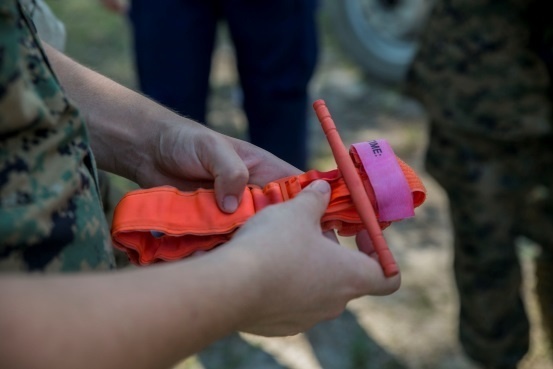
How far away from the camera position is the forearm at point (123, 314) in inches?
25.6

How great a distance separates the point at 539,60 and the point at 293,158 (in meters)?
0.87

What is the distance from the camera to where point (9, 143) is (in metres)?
0.81

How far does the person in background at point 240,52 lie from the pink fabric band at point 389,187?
123cm

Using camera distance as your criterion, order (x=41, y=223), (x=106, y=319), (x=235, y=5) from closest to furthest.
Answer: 1. (x=106, y=319)
2. (x=41, y=223)
3. (x=235, y=5)

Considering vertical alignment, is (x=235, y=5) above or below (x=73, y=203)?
below

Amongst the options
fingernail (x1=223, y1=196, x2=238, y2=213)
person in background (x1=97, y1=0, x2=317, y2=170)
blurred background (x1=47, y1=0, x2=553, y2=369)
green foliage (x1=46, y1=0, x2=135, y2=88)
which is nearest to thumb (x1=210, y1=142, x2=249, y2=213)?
fingernail (x1=223, y1=196, x2=238, y2=213)

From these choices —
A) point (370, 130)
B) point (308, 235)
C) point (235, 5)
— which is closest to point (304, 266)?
point (308, 235)

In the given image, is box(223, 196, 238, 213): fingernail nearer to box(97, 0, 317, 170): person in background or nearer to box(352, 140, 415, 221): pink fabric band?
box(352, 140, 415, 221): pink fabric band

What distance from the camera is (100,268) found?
894mm

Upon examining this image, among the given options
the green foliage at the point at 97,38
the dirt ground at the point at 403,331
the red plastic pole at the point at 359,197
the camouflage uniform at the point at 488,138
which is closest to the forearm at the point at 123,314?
the red plastic pole at the point at 359,197

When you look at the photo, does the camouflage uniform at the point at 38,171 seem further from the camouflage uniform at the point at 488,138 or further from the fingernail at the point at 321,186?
the camouflage uniform at the point at 488,138

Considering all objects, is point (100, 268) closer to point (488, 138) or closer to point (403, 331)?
point (488, 138)

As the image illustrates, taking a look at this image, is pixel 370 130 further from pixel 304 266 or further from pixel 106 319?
pixel 106 319

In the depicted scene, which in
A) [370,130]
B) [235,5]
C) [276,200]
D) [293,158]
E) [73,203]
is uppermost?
[73,203]
